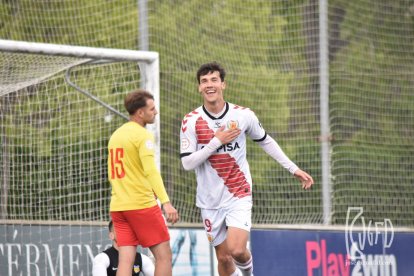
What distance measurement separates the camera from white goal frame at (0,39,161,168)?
10.8 meters

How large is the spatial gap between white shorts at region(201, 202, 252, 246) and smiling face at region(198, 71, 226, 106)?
3.11ft

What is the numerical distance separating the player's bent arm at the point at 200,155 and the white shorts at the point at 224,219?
511 millimetres

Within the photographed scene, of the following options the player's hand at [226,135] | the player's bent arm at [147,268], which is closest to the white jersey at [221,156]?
the player's hand at [226,135]

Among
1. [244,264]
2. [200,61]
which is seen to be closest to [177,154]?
[200,61]

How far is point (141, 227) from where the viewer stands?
9680mm

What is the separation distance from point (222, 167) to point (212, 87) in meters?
0.71

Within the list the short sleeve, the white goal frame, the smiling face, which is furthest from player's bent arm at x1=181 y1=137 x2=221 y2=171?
the white goal frame

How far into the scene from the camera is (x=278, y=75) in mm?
15320

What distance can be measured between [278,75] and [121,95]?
2.92 m

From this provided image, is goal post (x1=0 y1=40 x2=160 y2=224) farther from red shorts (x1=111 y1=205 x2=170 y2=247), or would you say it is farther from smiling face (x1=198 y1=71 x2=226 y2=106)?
red shorts (x1=111 y1=205 x2=170 y2=247)

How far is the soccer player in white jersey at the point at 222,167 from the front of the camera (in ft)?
33.1

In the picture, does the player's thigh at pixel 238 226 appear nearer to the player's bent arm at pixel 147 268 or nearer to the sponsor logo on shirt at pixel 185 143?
the sponsor logo on shirt at pixel 185 143

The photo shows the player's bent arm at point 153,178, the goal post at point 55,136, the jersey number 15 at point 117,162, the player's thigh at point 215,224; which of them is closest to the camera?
the player's bent arm at point 153,178

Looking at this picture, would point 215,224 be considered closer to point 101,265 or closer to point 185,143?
point 185,143
